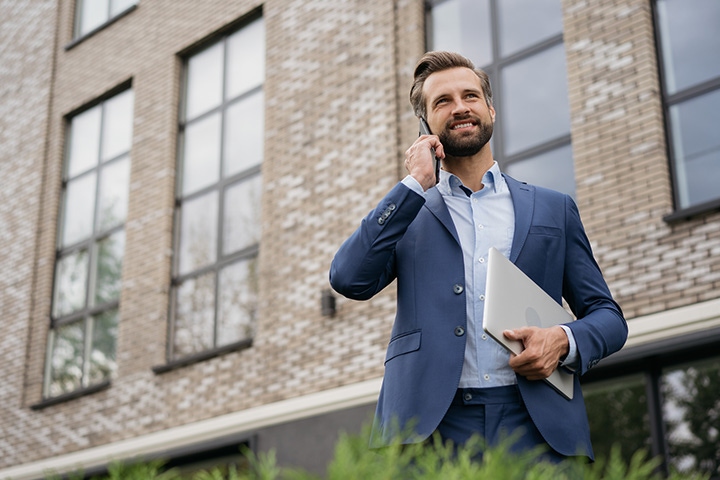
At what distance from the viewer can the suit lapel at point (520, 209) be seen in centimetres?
299

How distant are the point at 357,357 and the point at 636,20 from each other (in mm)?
4201

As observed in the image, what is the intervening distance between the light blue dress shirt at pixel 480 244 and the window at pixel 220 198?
8663 mm

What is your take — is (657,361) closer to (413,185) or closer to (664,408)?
(664,408)

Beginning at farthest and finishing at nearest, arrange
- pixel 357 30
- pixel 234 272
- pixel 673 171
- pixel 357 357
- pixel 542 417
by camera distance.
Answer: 1. pixel 234 272
2. pixel 357 30
3. pixel 357 357
4. pixel 673 171
5. pixel 542 417

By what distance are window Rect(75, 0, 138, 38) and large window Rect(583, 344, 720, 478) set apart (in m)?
9.43

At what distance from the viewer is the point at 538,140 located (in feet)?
32.0

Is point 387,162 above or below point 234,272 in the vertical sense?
above

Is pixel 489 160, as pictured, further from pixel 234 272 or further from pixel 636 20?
pixel 234 272

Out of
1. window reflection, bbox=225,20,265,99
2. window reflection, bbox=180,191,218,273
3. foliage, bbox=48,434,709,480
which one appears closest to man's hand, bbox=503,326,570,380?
foliage, bbox=48,434,709,480

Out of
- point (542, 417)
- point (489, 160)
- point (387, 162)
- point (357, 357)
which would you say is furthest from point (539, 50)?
point (542, 417)

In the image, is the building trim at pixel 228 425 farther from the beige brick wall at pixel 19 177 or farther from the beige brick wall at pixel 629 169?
the beige brick wall at pixel 629 169

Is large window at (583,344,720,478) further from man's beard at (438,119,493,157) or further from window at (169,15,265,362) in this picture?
man's beard at (438,119,493,157)

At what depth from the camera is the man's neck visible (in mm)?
3154

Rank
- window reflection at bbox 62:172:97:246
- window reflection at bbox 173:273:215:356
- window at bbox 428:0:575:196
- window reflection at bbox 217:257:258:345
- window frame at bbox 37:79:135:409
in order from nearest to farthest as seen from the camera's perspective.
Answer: window at bbox 428:0:575:196 < window reflection at bbox 217:257:258:345 < window reflection at bbox 173:273:215:356 < window frame at bbox 37:79:135:409 < window reflection at bbox 62:172:97:246
